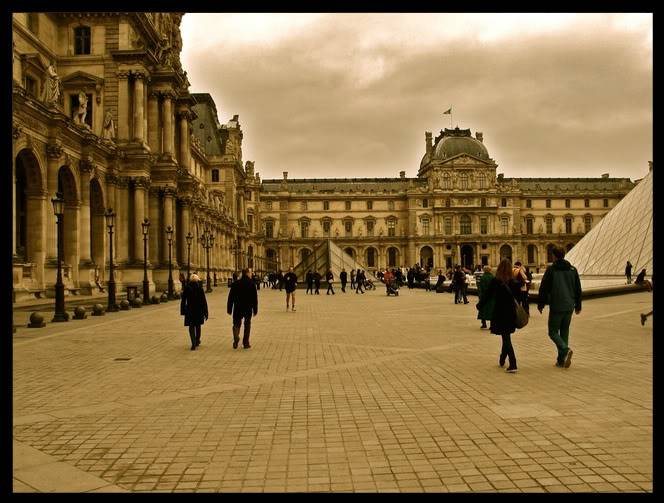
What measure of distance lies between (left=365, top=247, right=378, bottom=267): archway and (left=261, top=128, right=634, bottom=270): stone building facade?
0.57 ft

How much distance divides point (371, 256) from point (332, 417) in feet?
332

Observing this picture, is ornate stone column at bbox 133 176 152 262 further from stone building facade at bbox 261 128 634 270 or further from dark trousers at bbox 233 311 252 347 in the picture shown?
stone building facade at bbox 261 128 634 270

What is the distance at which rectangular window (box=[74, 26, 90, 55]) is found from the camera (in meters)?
33.8

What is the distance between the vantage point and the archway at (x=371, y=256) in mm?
106581

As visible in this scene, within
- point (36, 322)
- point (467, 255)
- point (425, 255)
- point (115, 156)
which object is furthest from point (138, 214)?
point (467, 255)

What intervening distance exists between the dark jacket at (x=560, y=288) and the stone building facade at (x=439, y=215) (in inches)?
3725

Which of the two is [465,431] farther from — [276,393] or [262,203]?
[262,203]

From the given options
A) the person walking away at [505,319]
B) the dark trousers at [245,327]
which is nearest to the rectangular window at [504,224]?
the dark trousers at [245,327]

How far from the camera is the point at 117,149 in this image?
3203 cm

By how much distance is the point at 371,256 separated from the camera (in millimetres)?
107188

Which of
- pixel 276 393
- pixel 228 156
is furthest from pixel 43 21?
pixel 228 156

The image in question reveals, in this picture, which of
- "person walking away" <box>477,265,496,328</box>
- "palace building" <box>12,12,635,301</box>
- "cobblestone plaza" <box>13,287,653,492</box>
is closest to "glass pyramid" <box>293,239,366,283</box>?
"palace building" <box>12,12,635,301</box>

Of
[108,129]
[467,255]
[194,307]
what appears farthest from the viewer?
[467,255]

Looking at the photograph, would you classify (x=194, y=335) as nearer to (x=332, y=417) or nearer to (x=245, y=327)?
(x=245, y=327)
